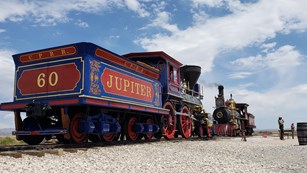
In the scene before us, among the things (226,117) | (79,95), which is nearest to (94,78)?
(79,95)

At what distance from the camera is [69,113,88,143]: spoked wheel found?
999 centimetres

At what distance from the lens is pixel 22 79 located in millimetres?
10883

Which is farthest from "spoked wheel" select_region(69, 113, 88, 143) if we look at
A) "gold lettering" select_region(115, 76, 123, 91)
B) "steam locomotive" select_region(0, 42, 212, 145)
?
"gold lettering" select_region(115, 76, 123, 91)

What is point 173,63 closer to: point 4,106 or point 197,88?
point 197,88

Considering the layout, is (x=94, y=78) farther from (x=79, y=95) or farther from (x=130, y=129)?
(x=130, y=129)

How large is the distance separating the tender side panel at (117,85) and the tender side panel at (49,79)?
36 cm

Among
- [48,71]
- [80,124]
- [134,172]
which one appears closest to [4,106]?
[48,71]

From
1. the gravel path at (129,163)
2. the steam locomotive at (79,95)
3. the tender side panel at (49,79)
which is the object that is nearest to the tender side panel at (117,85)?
the steam locomotive at (79,95)

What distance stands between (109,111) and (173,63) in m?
5.15

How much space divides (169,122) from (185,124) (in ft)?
7.43

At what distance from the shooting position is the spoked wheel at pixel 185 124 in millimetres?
16027

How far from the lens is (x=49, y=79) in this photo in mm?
10336

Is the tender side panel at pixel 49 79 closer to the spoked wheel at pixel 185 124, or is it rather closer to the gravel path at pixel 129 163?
the gravel path at pixel 129 163

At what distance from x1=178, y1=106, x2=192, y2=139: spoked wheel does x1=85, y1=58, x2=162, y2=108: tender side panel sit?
2.65 m
